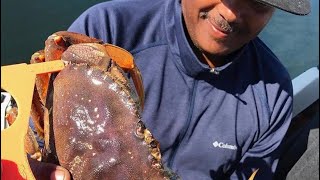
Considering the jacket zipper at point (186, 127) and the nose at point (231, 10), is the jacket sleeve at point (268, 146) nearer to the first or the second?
the jacket zipper at point (186, 127)

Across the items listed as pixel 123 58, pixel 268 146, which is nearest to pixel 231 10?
pixel 123 58

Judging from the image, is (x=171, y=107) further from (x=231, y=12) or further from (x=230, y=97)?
(x=231, y=12)

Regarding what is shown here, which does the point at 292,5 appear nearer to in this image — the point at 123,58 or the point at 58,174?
the point at 123,58

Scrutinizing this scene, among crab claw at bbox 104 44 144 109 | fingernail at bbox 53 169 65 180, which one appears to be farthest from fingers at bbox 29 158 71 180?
crab claw at bbox 104 44 144 109

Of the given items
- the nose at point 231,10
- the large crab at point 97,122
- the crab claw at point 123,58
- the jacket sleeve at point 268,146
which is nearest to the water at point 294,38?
the jacket sleeve at point 268,146

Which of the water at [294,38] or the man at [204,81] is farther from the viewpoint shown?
the water at [294,38]

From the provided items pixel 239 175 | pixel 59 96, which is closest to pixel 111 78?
pixel 59 96

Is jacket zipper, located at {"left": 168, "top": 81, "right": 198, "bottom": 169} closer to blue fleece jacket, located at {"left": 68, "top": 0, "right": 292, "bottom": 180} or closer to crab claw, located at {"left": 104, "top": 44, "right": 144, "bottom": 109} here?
blue fleece jacket, located at {"left": 68, "top": 0, "right": 292, "bottom": 180}
